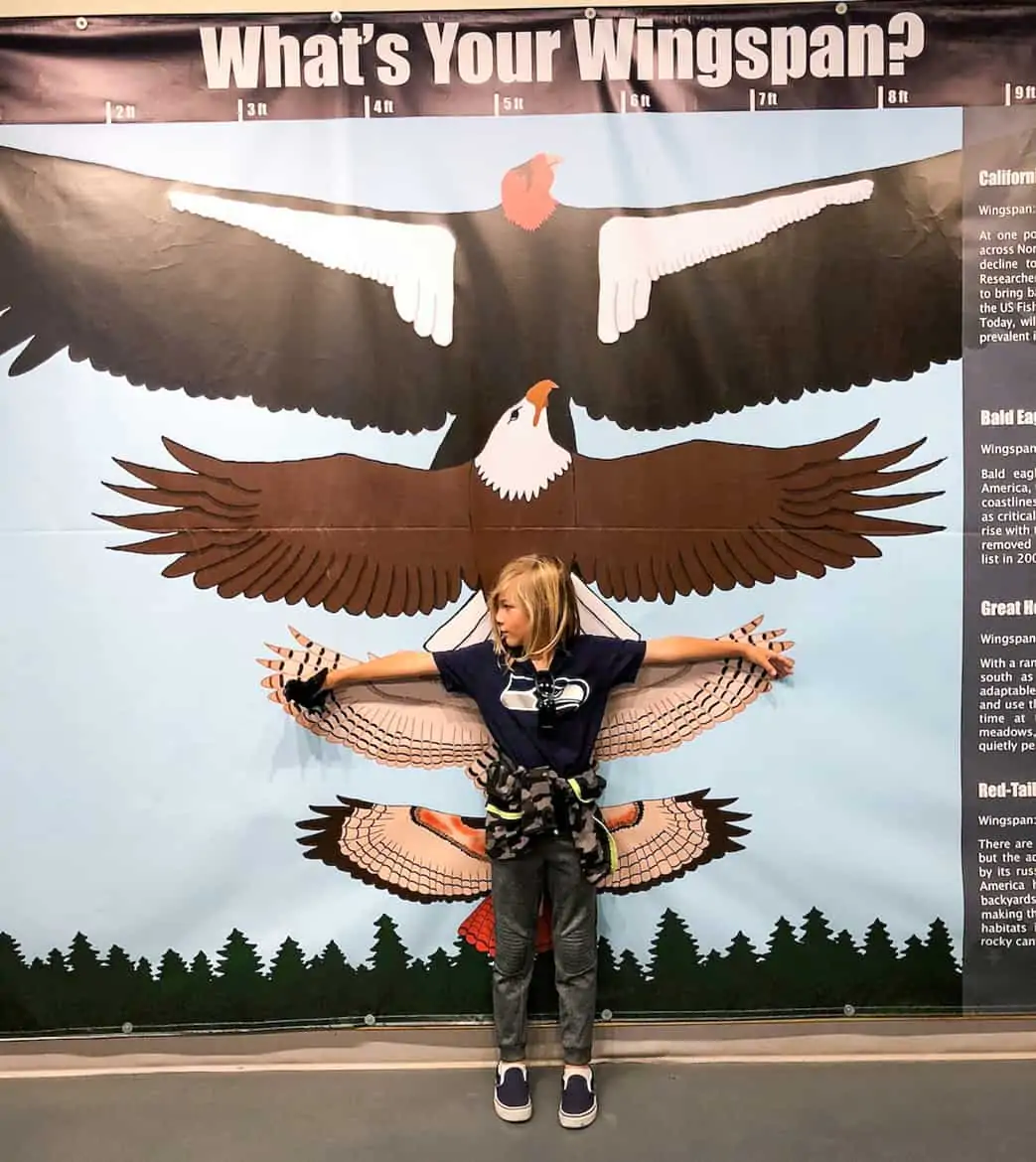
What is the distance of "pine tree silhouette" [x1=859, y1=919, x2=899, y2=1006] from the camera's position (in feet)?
6.61

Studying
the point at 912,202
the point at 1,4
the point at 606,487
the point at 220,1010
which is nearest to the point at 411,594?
the point at 606,487

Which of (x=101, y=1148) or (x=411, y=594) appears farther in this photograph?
(x=411, y=594)

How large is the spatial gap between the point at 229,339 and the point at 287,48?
1.92ft

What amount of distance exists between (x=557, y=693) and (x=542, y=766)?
0.15m

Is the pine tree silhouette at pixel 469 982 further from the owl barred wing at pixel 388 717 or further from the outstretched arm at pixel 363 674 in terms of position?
the outstretched arm at pixel 363 674

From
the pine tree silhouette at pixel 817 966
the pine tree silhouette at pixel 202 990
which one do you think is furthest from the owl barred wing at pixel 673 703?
the pine tree silhouette at pixel 202 990

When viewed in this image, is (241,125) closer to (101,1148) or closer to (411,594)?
(411,594)

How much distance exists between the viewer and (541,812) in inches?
71.1

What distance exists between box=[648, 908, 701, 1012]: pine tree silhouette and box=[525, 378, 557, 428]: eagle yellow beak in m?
1.09

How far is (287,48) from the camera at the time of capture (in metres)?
1.88

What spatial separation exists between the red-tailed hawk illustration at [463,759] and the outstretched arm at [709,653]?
0.03 meters

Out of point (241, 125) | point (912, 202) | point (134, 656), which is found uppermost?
point (241, 125)

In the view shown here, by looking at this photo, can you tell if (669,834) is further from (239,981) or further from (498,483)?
(239,981)

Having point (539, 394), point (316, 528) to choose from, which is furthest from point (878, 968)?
point (316, 528)
